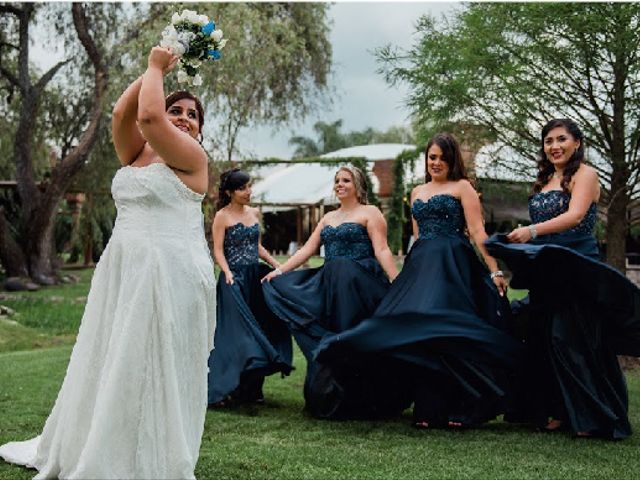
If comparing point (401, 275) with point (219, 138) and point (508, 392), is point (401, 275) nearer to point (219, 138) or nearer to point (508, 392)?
point (508, 392)

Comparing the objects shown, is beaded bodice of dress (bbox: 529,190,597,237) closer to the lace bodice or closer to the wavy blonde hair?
the wavy blonde hair

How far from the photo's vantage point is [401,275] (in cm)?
649

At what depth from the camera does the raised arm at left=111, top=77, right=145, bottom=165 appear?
399 cm

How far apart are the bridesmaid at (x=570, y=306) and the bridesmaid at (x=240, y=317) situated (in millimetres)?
2194

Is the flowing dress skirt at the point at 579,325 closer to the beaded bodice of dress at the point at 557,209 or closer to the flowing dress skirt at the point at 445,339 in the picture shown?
the beaded bodice of dress at the point at 557,209

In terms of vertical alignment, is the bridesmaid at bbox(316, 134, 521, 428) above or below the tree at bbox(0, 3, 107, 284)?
below

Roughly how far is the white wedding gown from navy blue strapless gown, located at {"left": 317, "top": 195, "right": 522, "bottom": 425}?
2.18 meters

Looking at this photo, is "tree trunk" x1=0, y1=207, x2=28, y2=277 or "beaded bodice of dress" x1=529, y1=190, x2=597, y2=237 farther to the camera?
"tree trunk" x1=0, y1=207, x2=28, y2=277

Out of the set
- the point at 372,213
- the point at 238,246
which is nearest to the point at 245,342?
the point at 238,246

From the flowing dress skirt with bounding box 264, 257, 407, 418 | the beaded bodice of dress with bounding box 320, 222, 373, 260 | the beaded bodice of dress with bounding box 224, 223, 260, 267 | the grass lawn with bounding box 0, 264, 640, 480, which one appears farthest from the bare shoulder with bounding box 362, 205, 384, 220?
the grass lawn with bounding box 0, 264, 640, 480

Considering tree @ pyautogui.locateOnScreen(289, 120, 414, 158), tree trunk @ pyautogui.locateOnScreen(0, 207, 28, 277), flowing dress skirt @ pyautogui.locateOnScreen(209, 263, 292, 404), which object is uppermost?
tree @ pyautogui.locateOnScreen(289, 120, 414, 158)

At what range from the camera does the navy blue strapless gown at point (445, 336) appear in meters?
6.08

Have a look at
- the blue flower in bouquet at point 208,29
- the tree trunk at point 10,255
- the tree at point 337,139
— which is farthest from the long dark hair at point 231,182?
the tree at point 337,139

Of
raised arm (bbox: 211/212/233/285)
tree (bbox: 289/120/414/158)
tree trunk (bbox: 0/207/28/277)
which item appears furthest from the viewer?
tree (bbox: 289/120/414/158)
